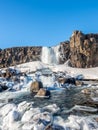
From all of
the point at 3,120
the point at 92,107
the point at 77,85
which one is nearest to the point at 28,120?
the point at 3,120

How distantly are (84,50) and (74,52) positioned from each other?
5095 millimetres

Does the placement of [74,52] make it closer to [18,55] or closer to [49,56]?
[49,56]

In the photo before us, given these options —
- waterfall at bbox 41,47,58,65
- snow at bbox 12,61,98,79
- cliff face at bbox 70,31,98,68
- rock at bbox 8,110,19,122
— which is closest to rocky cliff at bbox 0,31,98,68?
cliff face at bbox 70,31,98,68

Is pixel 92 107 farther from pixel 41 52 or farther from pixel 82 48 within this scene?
pixel 41 52

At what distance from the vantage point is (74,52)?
131375 millimetres

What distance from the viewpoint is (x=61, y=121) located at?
3117 centimetres

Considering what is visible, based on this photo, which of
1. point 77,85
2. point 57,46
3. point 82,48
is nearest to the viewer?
point 77,85

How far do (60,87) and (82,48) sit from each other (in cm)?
5865

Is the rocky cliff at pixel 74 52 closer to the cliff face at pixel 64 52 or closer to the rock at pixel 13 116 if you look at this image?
the cliff face at pixel 64 52

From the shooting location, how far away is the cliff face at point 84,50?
128 m

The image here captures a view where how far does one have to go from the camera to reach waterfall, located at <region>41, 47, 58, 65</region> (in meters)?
135

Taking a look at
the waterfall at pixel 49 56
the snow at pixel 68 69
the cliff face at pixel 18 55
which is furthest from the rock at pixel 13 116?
the cliff face at pixel 18 55

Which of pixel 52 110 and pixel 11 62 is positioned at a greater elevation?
pixel 11 62

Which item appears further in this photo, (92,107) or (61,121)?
(92,107)
